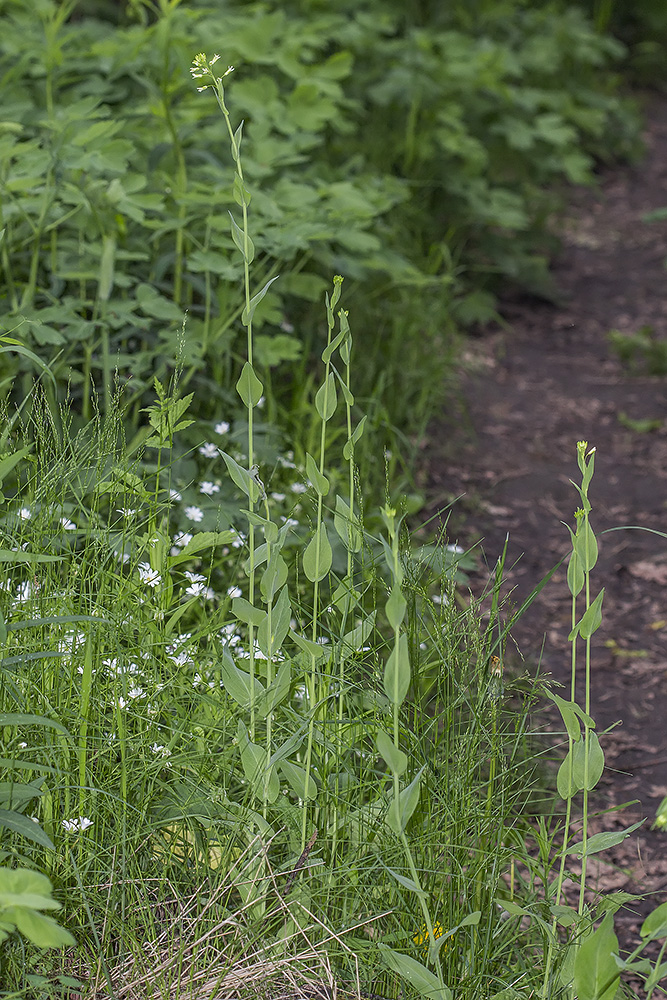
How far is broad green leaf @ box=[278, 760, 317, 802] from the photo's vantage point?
1.33 meters

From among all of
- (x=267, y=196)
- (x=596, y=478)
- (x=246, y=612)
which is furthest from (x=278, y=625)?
(x=596, y=478)

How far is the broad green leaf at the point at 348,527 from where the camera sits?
1342 millimetres

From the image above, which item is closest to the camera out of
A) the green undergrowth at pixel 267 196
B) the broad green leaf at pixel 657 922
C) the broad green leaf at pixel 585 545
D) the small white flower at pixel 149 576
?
the broad green leaf at pixel 657 922

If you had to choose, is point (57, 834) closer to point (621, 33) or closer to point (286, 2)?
point (286, 2)

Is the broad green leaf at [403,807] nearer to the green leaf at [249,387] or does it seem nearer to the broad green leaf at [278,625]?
the broad green leaf at [278,625]

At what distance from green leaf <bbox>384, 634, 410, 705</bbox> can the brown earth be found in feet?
1.40

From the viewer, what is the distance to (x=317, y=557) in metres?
1.29

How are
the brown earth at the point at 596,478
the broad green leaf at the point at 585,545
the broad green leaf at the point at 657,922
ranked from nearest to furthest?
the broad green leaf at the point at 657,922 < the broad green leaf at the point at 585,545 < the brown earth at the point at 596,478

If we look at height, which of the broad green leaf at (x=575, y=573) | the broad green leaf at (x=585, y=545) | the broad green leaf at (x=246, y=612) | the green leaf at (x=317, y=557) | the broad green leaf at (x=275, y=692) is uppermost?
the broad green leaf at (x=585, y=545)

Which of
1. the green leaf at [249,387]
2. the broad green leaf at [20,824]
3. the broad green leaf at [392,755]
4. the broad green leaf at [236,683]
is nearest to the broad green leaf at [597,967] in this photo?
the broad green leaf at [392,755]

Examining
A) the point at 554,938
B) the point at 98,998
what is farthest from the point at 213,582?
the point at 554,938

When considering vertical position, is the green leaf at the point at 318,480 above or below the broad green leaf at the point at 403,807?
Answer: above

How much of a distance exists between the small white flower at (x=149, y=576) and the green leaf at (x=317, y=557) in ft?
1.00

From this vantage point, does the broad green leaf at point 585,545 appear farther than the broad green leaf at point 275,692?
No
